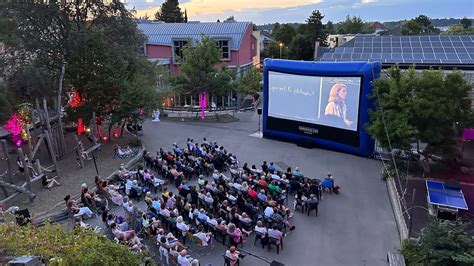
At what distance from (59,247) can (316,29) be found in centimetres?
6274

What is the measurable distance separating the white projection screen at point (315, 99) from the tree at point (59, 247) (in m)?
18.1

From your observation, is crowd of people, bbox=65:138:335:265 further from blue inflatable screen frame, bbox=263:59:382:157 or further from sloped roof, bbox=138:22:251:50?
sloped roof, bbox=138:22:251:50

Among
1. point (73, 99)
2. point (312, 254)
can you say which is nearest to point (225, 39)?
point (73, 99)

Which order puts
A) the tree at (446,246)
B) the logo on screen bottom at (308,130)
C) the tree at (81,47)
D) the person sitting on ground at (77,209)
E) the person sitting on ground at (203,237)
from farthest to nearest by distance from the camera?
the logo on screen bottom at (308,130) < the tree at (81,47) < the person sitting on ground at (77,209) < the person sitting on ground at (203,237) < the tree at (446,246)

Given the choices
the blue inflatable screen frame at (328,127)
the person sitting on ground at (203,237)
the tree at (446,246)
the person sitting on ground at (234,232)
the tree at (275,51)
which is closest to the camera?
the tree at (446,246)

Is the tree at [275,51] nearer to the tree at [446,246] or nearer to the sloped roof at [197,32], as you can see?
the sloped roof at [197,32]

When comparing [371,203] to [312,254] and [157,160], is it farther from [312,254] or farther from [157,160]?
[157,160]

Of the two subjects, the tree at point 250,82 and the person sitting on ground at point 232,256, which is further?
the tree at point 250,82

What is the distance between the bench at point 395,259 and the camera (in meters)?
11.8

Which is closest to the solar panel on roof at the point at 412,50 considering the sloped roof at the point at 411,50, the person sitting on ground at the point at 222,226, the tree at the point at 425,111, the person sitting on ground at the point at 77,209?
the sloped roof at the point at 411,50

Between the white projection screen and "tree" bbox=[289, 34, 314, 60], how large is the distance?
38.2 metres

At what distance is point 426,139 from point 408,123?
1.13m

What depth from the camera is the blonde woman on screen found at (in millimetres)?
22078

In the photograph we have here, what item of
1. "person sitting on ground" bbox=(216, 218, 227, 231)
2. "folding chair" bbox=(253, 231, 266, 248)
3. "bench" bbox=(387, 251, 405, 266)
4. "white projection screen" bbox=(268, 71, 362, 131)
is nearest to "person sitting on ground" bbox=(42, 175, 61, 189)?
"person sitting on ground" bbox=(216, 218, 227, 231)
